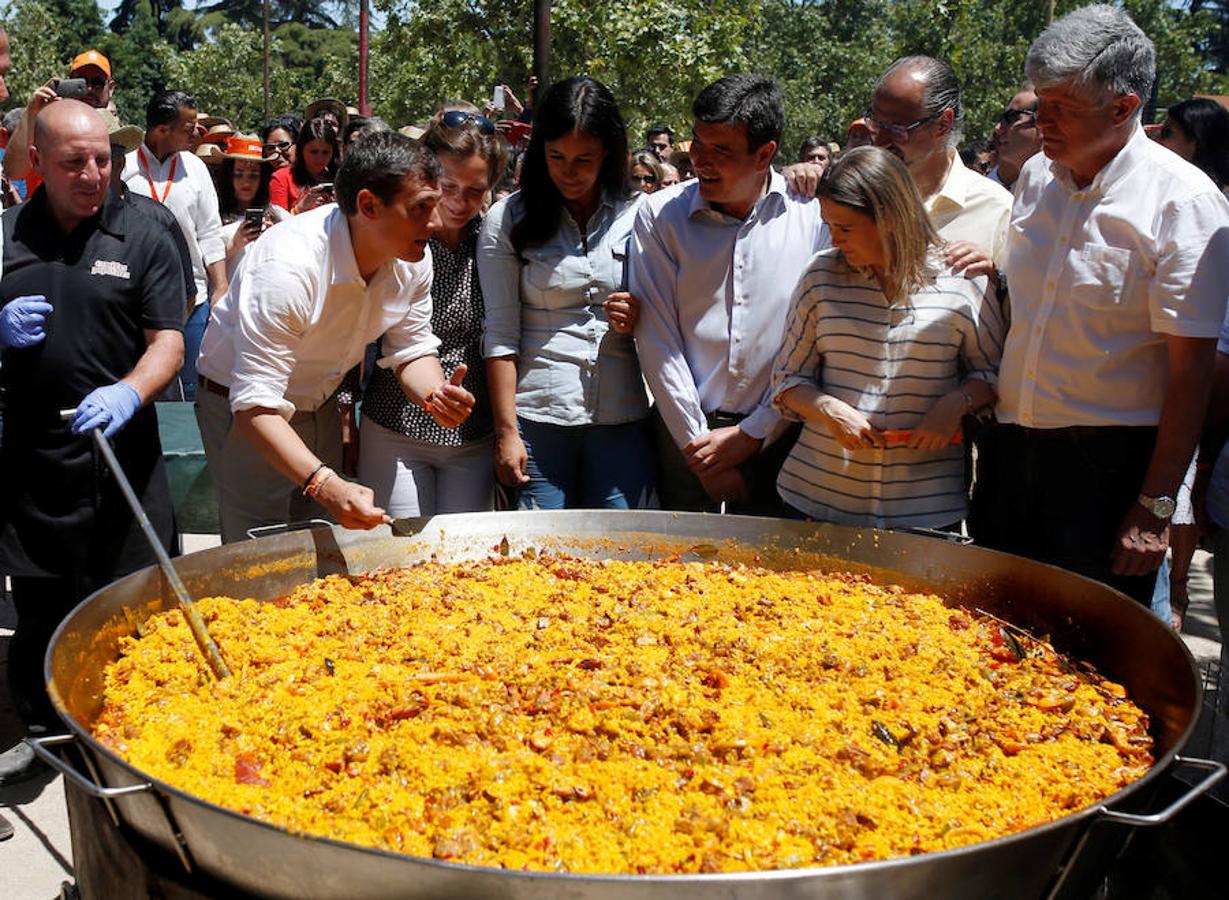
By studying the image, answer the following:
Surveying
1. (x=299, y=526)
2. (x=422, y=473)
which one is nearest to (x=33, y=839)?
(x=299, y=526)

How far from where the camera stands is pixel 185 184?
647 cm

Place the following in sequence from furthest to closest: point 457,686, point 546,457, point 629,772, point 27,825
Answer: point 546,457 < point 27,825 < point 457,686 < point 629,772

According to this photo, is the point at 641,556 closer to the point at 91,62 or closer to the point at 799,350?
the point at 799,350

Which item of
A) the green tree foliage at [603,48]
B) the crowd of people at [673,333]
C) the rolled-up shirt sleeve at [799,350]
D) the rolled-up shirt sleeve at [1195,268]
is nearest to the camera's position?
the rolled-up shirt sleeve at [1195,268]

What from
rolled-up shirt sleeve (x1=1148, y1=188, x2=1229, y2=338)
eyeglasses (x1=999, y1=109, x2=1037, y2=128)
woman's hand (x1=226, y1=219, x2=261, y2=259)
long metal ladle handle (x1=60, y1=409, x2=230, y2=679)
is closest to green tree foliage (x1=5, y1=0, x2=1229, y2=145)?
eyeglasses (x1=999, y1=109, x2=1037, y2=128)

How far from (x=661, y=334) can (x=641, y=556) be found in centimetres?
75

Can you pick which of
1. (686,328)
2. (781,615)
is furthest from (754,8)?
(781,615)

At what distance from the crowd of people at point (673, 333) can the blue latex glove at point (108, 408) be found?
0.5 inches

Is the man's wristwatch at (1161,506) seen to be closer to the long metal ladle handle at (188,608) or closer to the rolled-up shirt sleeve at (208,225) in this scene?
the long metal ladle handle at (188,608)

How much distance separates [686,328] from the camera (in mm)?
3514

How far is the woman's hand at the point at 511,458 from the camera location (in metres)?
3.50

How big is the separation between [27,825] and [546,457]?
186 centimetres

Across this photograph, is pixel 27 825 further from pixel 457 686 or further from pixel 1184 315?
pixel 1184 315

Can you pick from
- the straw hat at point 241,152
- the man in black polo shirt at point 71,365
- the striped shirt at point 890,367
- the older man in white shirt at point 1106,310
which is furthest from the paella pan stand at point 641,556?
the straw hat at point 241,152
